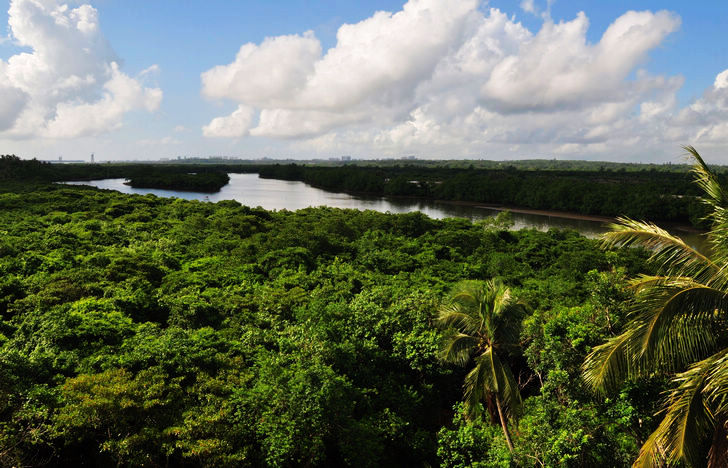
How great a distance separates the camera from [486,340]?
11164mm

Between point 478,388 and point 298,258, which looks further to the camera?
point 298,258

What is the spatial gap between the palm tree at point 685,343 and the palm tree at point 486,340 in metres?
4.05

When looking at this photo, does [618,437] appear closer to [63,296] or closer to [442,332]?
[442,332]

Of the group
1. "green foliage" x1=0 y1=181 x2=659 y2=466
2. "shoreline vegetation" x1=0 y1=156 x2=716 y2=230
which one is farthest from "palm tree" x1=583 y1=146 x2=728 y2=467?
"shoreline vegetation" x1=0 y1=156 x2=716 y2=230

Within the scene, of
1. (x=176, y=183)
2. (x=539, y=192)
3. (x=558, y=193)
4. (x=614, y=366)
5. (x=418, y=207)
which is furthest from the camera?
(x=176, y=183)

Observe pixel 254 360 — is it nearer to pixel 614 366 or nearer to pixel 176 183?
pixel 614 366

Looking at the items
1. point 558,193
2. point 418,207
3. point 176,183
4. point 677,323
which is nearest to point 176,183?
point 176,183

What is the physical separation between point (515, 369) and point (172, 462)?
11911 mm

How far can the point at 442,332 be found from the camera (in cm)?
1420

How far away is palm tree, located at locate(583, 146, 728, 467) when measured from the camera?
5.61 metres

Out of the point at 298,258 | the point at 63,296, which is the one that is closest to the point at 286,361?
the point at 63,296

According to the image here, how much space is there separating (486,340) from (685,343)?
555cm

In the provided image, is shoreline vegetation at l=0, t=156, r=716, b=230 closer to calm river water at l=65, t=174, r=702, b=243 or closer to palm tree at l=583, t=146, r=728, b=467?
calm river water at l=65, t=174, r=702, b=243

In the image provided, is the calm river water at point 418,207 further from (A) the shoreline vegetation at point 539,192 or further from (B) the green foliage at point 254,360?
(B) the green foliage at point 254,360
